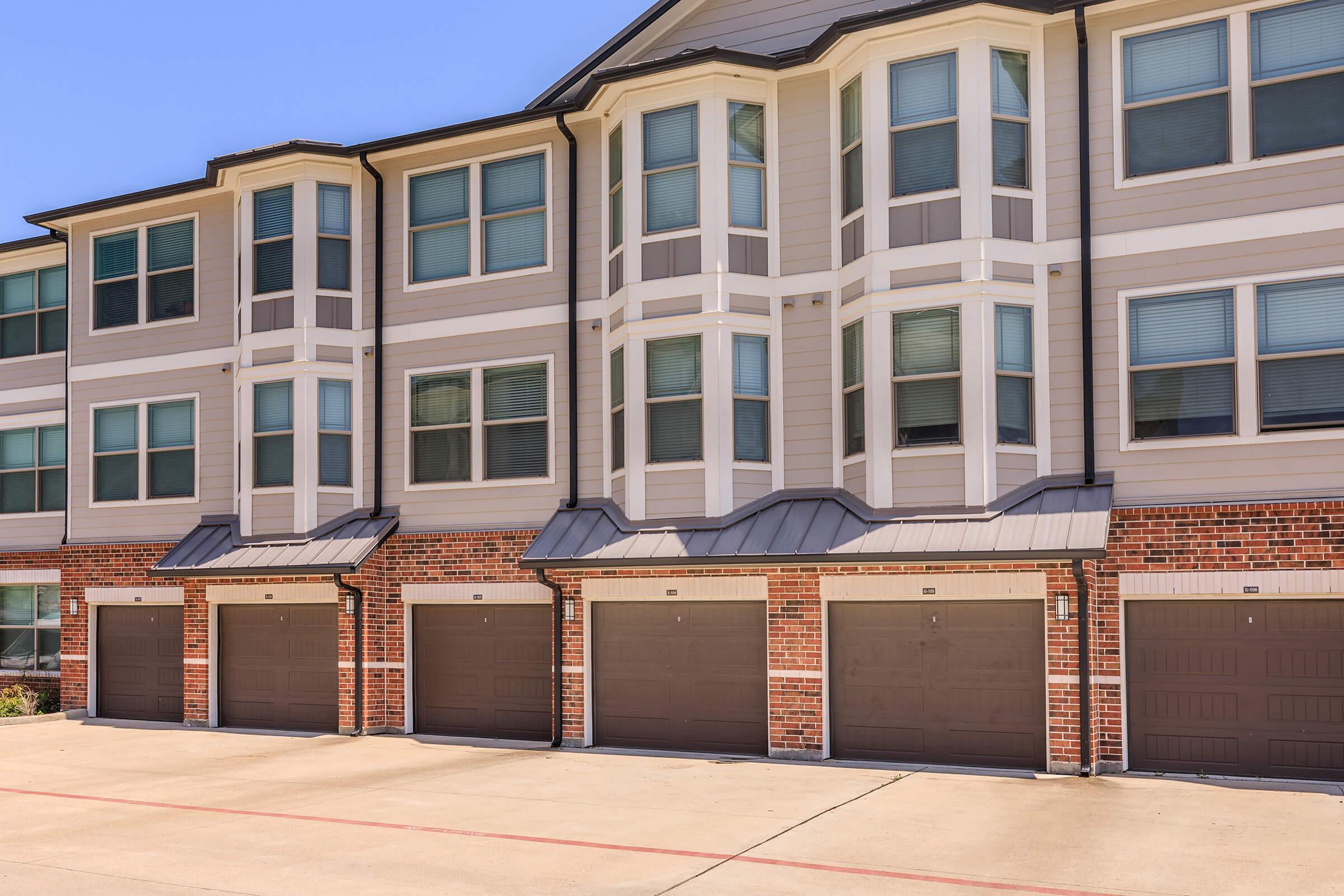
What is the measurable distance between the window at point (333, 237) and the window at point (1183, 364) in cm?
1217

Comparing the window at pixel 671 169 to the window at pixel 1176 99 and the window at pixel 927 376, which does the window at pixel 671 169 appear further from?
the window at pixel 1176 99

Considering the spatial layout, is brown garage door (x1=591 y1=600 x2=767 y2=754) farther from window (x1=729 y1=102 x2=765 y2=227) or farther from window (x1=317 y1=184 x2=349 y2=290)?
window (x1=317 y1=184 x2=349 y2=290)

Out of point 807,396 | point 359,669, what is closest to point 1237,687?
point 807,396

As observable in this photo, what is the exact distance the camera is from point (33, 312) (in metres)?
25.1

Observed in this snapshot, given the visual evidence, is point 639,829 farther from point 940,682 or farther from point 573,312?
point 573,312

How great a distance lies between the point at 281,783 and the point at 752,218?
955 centimetres

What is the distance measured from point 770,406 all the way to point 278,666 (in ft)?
31.0

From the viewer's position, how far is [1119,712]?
15383 mm

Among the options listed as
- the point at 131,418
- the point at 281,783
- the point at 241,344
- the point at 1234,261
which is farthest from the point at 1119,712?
the point at 131,418

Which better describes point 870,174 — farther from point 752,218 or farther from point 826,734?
point 826,734

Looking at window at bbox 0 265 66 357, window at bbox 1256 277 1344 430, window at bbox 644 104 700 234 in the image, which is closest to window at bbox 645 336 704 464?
window at bbox 644 104 700 234

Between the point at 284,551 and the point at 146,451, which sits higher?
the point at 146,451

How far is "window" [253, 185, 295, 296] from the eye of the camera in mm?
20922

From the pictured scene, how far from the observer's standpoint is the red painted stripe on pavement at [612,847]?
9.88 metres
